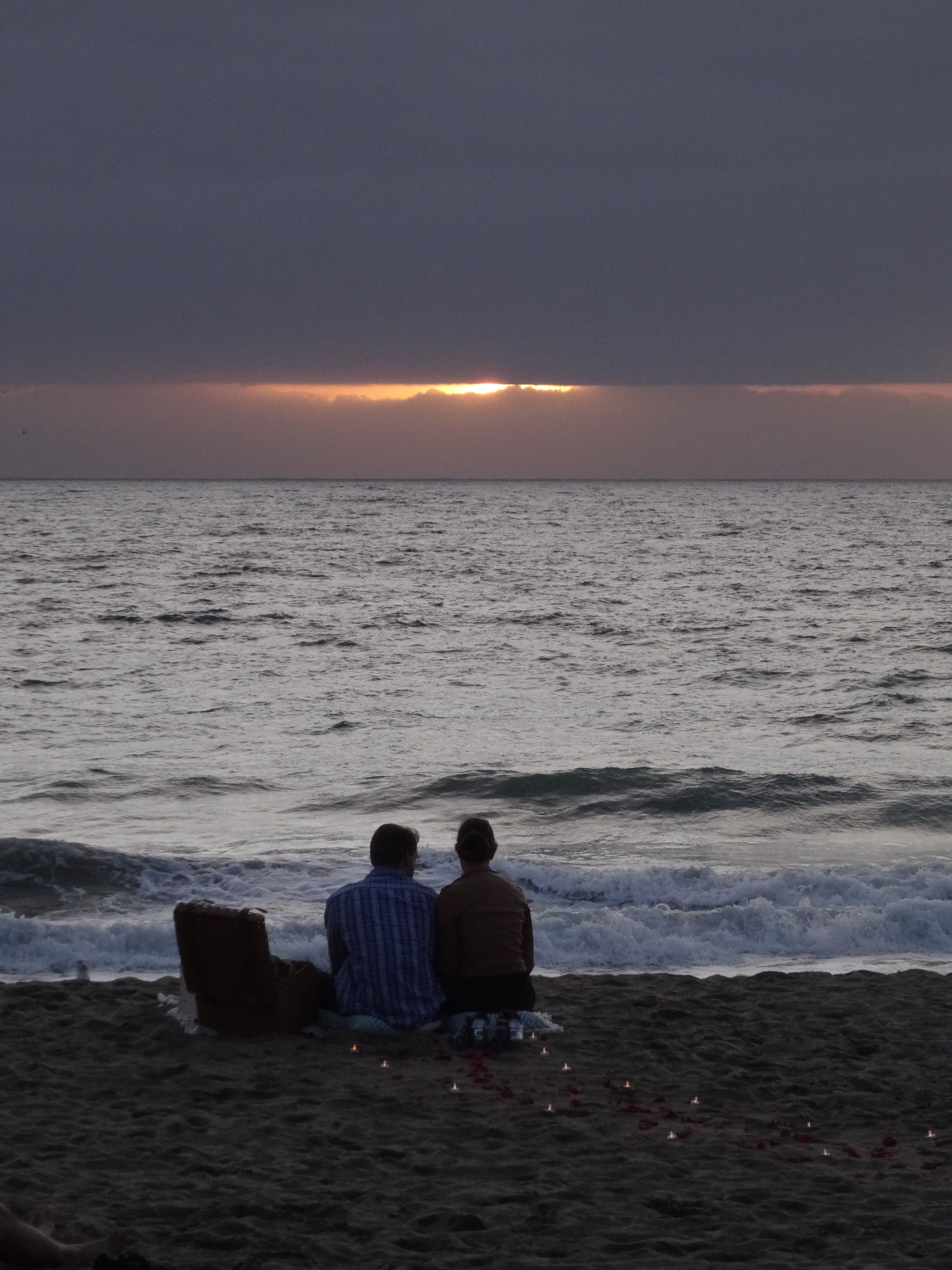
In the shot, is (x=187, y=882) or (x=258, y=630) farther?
(x=258, y=630)

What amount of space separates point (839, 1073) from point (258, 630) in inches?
1171

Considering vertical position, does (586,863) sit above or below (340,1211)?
below

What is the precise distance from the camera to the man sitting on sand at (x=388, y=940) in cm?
728

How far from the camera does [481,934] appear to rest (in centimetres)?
734

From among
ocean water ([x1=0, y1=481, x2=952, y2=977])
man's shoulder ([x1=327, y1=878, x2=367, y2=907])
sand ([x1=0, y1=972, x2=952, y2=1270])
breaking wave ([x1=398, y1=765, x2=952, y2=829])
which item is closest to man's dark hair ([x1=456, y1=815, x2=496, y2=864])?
man's shoulder ([x1=327, y1=878, x2=367, y2=907])

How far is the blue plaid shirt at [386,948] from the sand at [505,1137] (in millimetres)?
205

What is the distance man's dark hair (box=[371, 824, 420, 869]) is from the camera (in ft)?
24.2

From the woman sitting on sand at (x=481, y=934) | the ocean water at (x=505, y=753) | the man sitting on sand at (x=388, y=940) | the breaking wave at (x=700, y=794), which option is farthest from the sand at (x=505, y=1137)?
the breaking wave at (x=700, y=794)

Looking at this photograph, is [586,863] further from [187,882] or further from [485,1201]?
[485,1201]

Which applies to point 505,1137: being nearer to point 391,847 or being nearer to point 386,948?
point 386,948

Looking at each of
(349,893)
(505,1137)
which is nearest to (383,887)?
(349,893)

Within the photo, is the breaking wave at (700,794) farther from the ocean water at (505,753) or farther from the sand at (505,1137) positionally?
the sand at (505,1137)

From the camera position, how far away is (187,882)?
43.4 ft

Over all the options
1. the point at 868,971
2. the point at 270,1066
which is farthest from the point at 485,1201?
the point at 868,971
